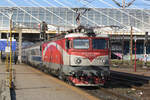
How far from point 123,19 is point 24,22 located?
32517mm

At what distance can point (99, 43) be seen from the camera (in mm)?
16625

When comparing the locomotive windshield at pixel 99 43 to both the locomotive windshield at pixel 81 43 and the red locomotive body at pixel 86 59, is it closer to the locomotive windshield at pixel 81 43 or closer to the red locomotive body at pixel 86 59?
the red locomotive body at pixel 86 59

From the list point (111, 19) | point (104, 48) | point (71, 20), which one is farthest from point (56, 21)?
point (104, 48)

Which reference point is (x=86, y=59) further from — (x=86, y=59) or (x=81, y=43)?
(x=81, y=43)

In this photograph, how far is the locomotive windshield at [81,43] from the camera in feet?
53.5

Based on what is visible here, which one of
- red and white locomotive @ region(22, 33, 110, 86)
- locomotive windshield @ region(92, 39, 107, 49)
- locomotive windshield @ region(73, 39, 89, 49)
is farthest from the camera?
locomotive windshield @ region(92, 39, 107, 49)

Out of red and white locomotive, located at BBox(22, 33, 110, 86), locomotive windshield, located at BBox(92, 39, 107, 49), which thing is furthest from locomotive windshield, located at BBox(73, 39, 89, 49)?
locomotive windshield, located at BBox(92, 39, 107, 49)

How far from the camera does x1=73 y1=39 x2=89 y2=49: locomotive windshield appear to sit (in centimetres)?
1631

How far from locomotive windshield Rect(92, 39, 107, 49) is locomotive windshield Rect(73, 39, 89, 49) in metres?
0.42

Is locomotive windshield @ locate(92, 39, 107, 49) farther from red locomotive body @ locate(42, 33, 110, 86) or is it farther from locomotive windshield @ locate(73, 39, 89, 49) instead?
locomotive windshield @ locate(73, 39, 89, 49)

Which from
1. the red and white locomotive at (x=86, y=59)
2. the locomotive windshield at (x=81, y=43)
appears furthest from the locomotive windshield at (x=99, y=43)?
the locomotive windshield at (x=81, y=43)

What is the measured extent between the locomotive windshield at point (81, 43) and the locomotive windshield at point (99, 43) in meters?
0.42

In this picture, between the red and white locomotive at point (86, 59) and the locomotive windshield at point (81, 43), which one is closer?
the red and white locomotive at point (86, 59)

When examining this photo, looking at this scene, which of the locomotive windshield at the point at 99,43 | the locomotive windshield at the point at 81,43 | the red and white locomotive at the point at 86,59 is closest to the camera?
the red and white locomotive at the point at 86,59
